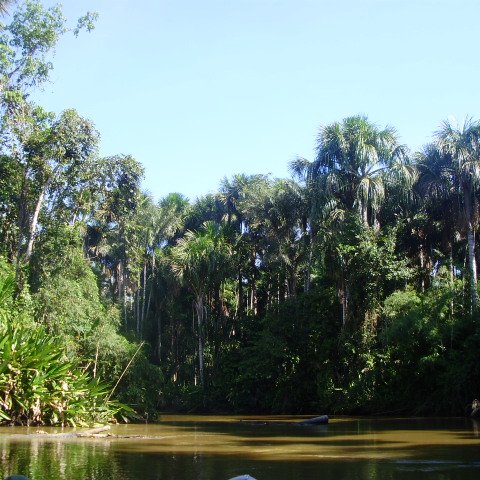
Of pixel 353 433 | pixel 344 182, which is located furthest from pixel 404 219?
pixel 353 433

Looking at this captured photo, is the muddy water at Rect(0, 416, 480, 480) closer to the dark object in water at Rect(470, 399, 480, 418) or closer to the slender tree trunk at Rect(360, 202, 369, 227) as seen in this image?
the dark object in water at Rect(470, 399, 480, 418)

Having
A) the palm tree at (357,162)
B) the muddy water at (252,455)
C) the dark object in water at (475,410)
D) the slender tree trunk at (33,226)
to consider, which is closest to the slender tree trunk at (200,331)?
the palm tree at (357,162)

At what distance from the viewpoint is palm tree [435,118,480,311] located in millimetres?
29953

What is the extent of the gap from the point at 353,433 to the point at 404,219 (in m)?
16.9

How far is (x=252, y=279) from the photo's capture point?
146ft

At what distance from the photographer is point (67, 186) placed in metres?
29.1

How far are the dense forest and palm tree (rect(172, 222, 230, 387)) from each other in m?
0.12

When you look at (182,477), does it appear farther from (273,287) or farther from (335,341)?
(273,287)

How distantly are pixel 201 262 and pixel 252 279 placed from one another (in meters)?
6.05

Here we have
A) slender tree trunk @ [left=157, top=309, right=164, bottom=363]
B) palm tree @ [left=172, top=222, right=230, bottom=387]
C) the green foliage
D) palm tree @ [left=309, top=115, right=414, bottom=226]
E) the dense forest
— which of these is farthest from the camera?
slender tree trunk @ [left=157, top=309, right=164, bottom=363]

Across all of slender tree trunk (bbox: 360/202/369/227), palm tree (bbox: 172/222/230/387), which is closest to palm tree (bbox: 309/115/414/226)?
slender tree trunk (bbox: 360/202/369/227)

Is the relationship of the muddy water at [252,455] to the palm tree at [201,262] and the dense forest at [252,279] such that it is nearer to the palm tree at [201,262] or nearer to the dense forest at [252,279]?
the dense forest at [252,279]

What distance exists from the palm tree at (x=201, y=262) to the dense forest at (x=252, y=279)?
0.12 metres

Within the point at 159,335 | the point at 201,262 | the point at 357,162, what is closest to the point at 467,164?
the point at 357,162
